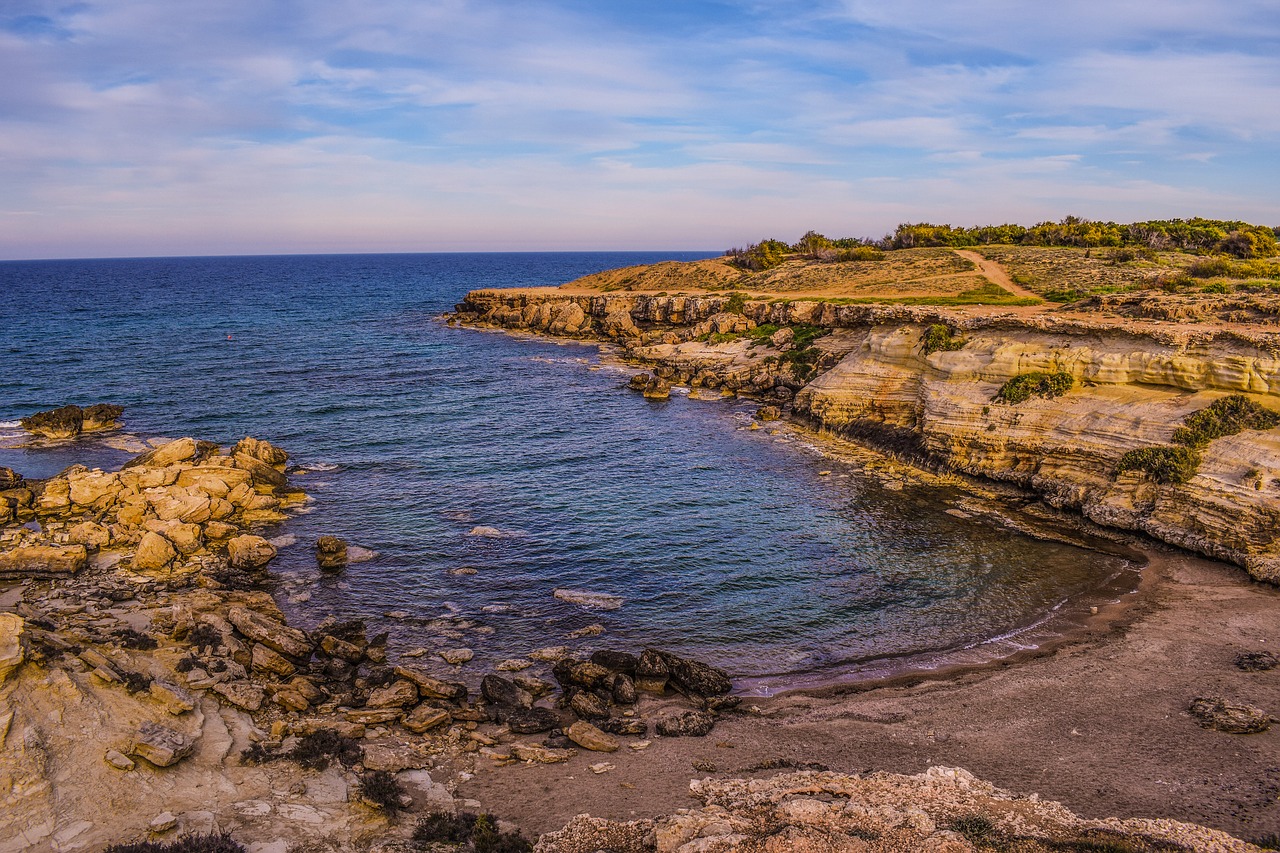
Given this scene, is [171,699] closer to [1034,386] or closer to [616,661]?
[616,661]

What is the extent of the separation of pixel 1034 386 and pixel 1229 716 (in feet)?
68.9

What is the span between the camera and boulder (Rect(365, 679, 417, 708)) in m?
19.9

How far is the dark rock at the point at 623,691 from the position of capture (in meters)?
20.9

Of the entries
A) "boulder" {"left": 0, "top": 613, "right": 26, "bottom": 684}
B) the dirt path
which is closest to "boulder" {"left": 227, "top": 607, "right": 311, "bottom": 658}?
"boulder" {"left": 0, "top": 613, "right": 26, "bottom": 684}

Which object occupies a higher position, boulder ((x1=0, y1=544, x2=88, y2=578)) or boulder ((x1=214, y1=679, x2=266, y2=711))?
boulder ((x1=0, y1=544, x2=88, y2=578))

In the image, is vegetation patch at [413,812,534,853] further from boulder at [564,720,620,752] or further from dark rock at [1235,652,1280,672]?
dark rock at [1235,652,1280,672]

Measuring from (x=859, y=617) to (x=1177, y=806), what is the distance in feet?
35.5

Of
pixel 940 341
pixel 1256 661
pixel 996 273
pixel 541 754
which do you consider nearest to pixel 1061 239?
pixel 996 273

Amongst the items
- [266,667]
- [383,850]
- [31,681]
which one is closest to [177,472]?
[266,667]

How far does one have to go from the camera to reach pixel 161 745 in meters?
15.8

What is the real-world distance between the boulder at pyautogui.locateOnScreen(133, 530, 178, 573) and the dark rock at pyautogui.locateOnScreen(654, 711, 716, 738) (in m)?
20.1

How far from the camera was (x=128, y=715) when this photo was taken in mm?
16656

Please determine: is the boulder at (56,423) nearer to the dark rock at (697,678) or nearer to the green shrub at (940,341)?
the dark rock at (697,678)

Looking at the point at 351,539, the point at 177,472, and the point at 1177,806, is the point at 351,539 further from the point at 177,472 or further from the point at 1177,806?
the point at 1177,806
